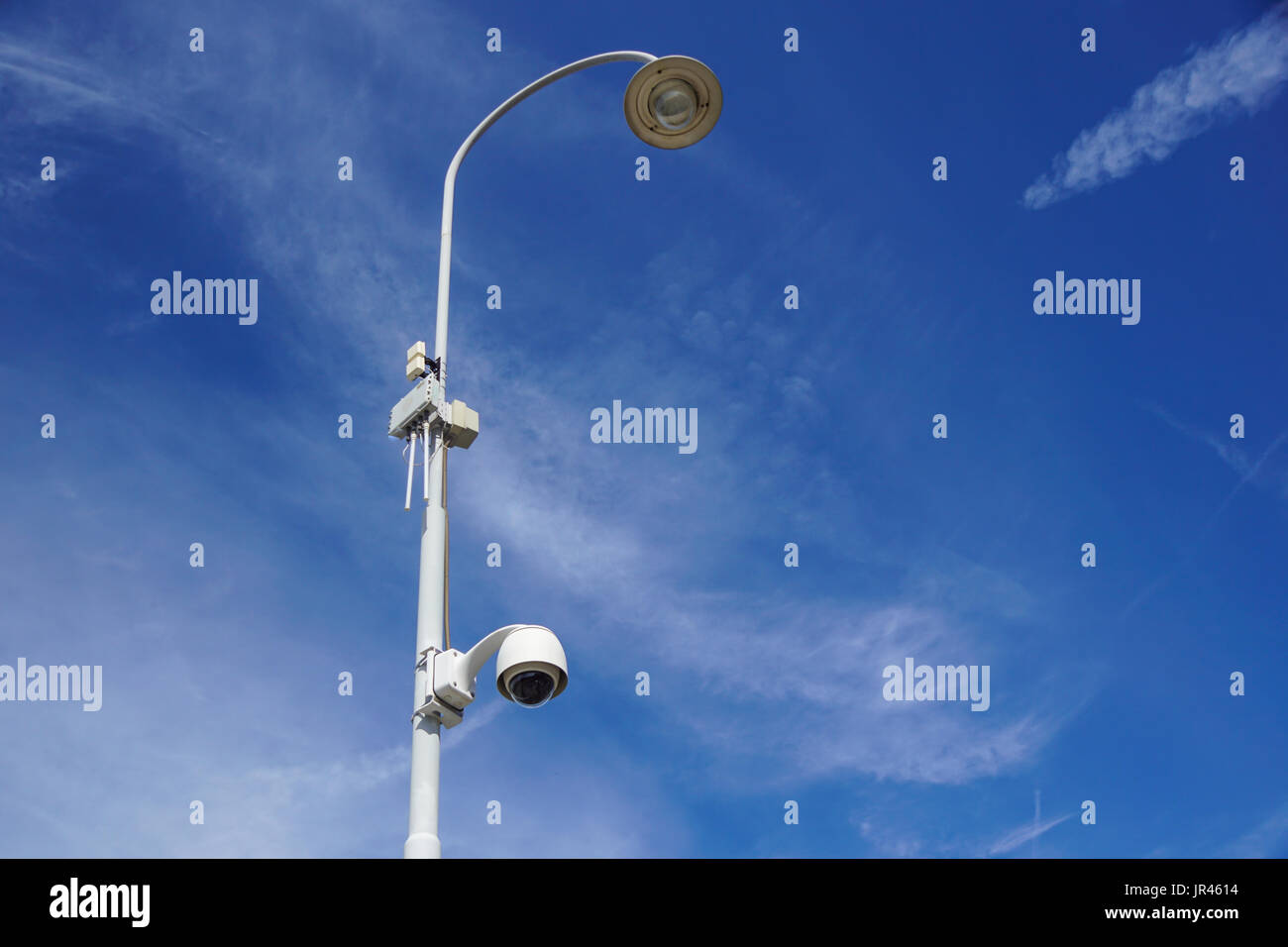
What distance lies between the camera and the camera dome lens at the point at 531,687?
23.3ft

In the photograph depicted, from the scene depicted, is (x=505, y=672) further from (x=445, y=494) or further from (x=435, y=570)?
(x=445, y=494)

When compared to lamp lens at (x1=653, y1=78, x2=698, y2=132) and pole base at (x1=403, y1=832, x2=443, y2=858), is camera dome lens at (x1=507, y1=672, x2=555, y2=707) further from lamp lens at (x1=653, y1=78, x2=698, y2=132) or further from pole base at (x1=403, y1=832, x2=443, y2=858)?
lamp lens at (x1=653, y1=78, x2=698, y2=132)

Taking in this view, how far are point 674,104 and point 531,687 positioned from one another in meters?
5.04

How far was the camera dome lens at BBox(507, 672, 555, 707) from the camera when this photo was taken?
7098 mm

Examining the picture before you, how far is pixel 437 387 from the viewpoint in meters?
8.56

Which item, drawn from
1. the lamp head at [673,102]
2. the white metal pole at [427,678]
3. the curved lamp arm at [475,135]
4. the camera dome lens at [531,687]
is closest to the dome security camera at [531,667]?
the camera dome lens at [531,687]

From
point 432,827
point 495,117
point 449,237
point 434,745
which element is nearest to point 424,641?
point 434,745

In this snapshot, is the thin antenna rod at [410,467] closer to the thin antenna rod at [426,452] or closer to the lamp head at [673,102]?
the thin antenna rod at [426,452]

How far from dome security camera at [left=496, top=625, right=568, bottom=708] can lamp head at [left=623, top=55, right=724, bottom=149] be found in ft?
15.0

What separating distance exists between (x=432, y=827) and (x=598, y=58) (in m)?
6.46

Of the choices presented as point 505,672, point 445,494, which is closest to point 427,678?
point 505,672

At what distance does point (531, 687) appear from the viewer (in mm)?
7168
